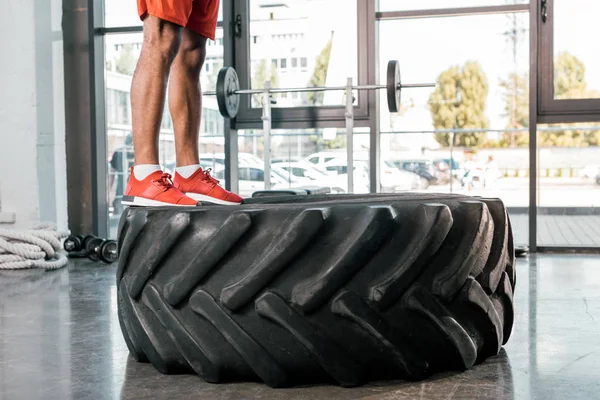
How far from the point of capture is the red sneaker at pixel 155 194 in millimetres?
1385

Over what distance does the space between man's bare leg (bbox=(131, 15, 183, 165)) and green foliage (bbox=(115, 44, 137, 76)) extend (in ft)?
10.1

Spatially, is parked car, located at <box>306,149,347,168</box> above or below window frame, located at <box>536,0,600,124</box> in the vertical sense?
below

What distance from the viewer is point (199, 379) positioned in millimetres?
1153

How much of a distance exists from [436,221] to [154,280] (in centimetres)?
47

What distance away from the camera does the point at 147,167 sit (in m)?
1.41

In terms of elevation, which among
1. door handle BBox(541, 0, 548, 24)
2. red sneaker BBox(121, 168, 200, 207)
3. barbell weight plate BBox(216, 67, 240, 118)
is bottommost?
red sneaker BBox(121, 168, 200, 207)

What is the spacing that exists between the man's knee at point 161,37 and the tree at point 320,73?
2.64 m

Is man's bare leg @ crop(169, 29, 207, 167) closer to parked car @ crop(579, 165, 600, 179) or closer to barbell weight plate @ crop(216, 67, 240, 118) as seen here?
barbell weight plate @ crop(216, 67, 240, 118)

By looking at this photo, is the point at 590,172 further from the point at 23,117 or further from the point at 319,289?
the point at 319,289

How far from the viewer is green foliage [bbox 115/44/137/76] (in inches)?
172

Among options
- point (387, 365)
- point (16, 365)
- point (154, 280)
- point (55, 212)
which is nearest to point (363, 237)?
point (387, 365)

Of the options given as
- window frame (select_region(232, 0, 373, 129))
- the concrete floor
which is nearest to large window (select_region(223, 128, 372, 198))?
window frame (select_region(232, 0, 373, 129))

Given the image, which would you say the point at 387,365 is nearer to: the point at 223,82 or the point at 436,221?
the point at 436,221

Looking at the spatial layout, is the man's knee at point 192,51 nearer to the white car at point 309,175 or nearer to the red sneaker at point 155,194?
the red sneaker at point 155,194
